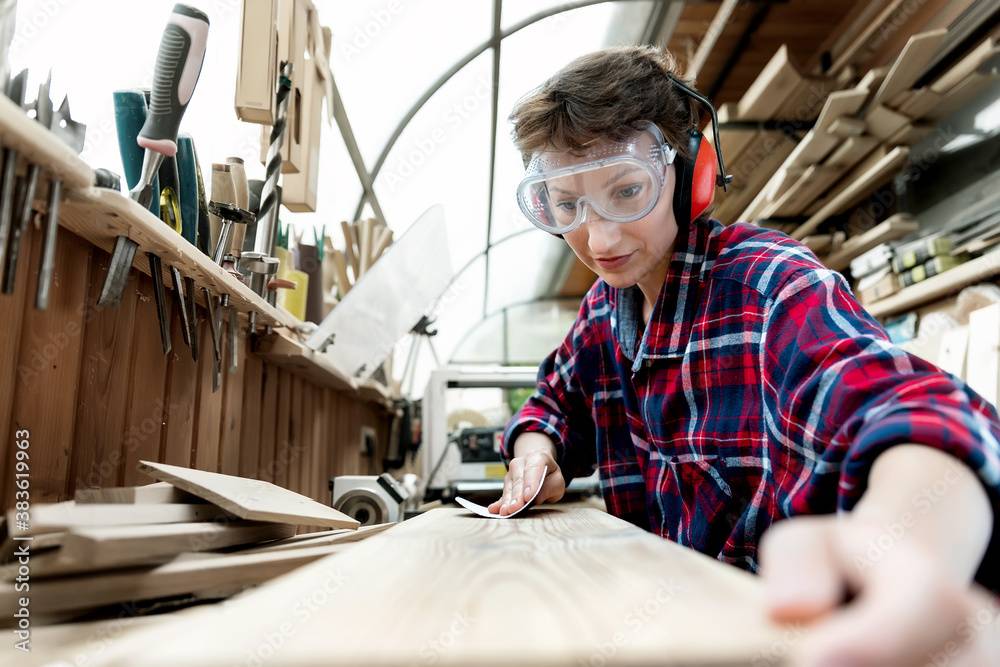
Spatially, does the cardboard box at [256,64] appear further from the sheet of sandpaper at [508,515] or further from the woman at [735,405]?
the sheet of sandpaper at [508,515]

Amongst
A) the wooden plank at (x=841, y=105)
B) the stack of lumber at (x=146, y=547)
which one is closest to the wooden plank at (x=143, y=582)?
the stack of lumber at (x=146, y=547)

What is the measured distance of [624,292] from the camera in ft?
5.09

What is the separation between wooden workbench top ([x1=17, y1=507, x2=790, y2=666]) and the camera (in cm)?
33

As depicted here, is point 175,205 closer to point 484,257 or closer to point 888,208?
point 888,208

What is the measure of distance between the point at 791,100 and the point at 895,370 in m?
2.74

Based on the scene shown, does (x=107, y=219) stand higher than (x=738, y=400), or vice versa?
(x=107, y=219)

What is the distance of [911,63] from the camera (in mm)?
2254

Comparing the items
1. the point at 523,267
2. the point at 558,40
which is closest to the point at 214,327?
the point at 558,40

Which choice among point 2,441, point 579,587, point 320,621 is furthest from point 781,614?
point 2,441

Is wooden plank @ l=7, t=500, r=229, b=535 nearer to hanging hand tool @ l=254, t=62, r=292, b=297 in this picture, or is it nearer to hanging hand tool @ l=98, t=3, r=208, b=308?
hanging hand tool @ l=98, t=3, r=208, b=308

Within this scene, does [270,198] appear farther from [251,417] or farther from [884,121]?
[884,121]

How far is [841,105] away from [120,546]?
2839 millimetres

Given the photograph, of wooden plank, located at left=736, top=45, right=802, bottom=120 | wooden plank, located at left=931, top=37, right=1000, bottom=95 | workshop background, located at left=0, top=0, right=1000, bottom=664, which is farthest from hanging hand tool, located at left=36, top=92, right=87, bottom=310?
wooden plank, located at left=736, top=45, right=802, bottom=120

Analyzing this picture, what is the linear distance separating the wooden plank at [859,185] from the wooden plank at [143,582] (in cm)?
288
